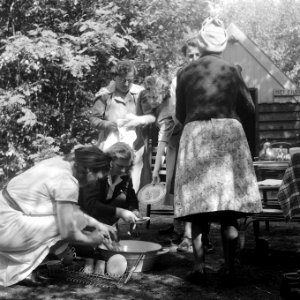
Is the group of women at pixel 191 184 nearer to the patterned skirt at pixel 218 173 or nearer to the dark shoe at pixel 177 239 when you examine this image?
the patterned skirt at pixel 218 173

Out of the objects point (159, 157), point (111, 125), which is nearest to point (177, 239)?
point (159, 157)

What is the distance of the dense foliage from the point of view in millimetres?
7312

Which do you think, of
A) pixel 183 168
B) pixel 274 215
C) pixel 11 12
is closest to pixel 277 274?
pixel 274 215

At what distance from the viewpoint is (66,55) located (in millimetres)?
7211

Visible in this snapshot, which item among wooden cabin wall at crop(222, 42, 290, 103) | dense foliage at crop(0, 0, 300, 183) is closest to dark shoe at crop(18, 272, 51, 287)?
dense foliage at crop(0, 0, 300, 183)

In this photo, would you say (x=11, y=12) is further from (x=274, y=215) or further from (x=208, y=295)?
(x=208, y=295)

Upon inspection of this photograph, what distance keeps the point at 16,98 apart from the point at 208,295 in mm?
4871

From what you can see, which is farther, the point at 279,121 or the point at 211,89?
the point at 279,121

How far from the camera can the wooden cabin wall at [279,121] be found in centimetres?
1343

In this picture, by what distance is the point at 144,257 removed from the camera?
381 centimetres

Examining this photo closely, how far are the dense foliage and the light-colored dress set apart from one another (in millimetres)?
3936

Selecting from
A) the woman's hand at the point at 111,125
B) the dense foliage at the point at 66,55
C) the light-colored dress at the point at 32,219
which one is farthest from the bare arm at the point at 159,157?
the dense foliage at the point at 66,55

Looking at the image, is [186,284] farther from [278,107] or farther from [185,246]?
[278,107]

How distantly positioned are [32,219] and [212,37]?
1.71 m
